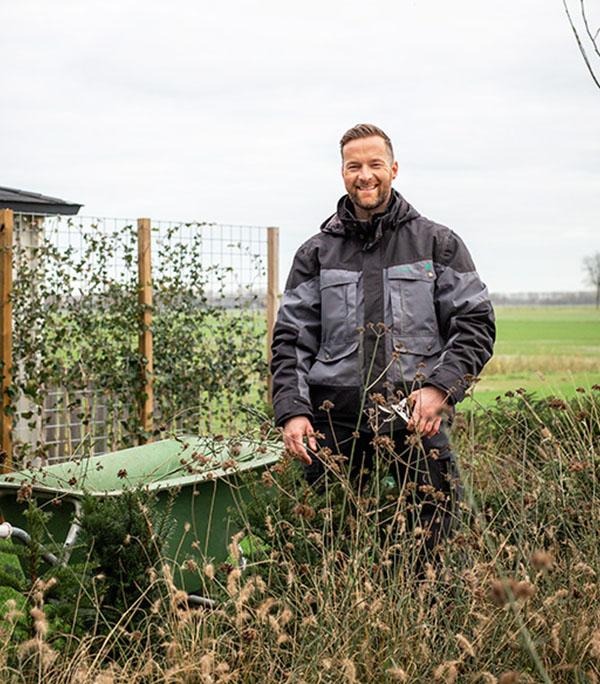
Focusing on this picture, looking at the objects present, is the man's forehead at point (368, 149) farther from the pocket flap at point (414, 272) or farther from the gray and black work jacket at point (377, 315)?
the pocket flap at point (414, 272)

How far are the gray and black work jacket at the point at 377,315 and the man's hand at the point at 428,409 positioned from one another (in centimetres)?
16

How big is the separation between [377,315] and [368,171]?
577 mm

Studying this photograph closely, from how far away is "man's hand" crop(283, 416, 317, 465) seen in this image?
2988 mm

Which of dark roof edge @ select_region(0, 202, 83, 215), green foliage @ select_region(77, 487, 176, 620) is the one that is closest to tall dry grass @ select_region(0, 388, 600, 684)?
green foliage @ select_region(77, 487, 176, 620)

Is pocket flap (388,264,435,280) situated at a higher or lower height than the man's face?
lower

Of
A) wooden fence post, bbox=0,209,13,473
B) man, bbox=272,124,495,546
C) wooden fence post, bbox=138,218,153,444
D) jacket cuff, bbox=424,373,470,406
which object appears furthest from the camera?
wooden fence post, bbox=138,218,153,444

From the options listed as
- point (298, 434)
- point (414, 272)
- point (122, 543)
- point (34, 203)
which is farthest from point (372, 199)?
point (34, 203)

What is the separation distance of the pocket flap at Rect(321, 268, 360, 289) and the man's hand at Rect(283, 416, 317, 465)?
594 millimetres

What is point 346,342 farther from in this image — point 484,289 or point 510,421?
point 510,421

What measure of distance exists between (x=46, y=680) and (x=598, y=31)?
2477 millimetres

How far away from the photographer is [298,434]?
3.16 m

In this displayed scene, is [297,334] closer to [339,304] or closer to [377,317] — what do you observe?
[339,304]

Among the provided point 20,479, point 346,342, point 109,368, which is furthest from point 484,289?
point 109,368

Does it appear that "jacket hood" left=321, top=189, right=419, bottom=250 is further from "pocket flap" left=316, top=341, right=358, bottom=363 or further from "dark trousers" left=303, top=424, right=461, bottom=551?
"dark trousers" left=303, top=424, right=461, bottom=551
